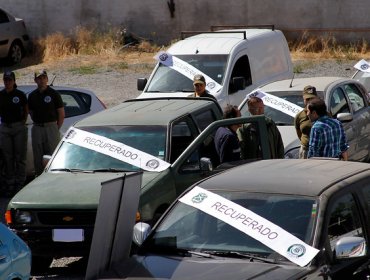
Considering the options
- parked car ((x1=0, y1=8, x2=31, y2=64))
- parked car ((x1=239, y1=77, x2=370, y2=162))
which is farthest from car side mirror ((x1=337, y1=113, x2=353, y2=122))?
parked car ((x1=0, y1=8, x2=31, y2=64))

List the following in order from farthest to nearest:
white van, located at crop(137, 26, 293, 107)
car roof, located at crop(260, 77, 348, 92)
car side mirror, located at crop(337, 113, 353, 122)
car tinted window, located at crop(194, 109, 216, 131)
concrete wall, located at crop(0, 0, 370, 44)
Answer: concrete wall, located at crop(0, 0, 370, 44), white van, located at crop(137, 26, 293, 107), car roof, located at crop(260, 77, 348, 92), car side mirror, located at crop(337, 113, 353, 122), car tinted window, located at crop(194, 109, 216, 131)

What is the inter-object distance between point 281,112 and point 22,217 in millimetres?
5294

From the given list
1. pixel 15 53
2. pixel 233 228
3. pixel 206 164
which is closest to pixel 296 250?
pixel 233 228

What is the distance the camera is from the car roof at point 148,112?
1208cm

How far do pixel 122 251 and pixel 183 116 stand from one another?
4.46 m

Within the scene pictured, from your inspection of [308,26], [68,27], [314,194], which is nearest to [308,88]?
[314,194]

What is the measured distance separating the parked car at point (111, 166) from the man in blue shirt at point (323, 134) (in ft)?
2.29

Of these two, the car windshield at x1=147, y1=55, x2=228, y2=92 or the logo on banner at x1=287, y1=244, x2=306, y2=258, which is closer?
the logo on banner at x1=287, y1=244, x2=306, y2=258

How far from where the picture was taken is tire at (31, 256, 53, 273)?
11117 mm

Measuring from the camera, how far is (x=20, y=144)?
1559 centimetres

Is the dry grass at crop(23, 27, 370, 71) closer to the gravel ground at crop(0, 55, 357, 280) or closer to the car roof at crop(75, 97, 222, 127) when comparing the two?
the gravel ground at crop(0, 55, 357, 280)

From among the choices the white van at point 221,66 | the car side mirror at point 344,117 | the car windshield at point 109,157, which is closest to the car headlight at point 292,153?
the car side mirror at point 344,117

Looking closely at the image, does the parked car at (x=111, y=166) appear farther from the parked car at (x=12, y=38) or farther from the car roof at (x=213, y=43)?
the parked car at (x=12, y=38)

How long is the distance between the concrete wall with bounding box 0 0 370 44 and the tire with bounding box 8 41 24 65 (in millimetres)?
2116
